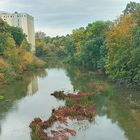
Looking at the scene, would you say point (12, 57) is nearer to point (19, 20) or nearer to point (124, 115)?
point (124, 115)

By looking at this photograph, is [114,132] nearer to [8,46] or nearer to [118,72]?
[118,72]

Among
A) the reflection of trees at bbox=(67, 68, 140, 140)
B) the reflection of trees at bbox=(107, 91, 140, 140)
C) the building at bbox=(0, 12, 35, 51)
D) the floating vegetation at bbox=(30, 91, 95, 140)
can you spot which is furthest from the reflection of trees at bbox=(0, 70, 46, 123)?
the building at bbox=(0, 12, 35, 51)

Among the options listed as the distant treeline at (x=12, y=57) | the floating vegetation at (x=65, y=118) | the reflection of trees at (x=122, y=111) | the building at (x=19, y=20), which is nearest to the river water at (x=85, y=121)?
the reflection of trees at (x=122, y=111)

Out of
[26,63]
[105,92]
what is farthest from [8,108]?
[26,63]

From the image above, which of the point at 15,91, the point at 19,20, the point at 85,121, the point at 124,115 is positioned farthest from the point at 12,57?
the point at 19,20

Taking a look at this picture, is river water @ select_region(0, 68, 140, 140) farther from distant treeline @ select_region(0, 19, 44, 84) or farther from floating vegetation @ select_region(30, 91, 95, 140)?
distant treeline @ select_region(0, 19, 44, 84)

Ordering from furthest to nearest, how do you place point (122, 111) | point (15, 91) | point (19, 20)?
point (19, 20)
point (15, 91)
point (122, 111)

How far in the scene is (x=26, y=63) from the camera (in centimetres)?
8512

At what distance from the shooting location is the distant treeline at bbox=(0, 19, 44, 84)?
6286 cm

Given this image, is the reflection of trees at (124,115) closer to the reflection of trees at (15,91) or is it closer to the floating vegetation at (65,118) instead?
the floating vegetation at (65,118)

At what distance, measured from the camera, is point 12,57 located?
239 ft

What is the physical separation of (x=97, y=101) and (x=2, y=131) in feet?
46.7

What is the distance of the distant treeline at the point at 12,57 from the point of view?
62862 mm

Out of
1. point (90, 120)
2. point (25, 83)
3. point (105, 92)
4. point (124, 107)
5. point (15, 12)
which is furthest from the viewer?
point (15, 12)
